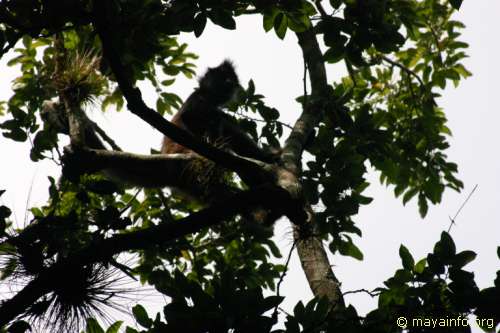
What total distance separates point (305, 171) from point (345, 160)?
10.9 inches

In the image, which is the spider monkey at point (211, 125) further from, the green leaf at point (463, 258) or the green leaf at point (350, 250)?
the green leaf at point (463, 258)

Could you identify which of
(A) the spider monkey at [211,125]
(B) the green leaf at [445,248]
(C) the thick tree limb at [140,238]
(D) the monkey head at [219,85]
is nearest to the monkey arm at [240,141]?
(A) the spider monkey at [211,125]

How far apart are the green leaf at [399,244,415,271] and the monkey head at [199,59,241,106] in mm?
3571

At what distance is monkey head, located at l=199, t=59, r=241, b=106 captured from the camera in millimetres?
5964

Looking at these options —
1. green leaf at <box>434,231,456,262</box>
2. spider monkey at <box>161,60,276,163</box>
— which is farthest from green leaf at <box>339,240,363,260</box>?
green leaf at <box>434,231,456,262</box>

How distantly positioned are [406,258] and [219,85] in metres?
3.96

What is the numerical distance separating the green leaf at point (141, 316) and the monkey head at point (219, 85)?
11.4ft

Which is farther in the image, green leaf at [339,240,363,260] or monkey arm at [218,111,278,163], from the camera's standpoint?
monkey arm at [218,111,278,163]

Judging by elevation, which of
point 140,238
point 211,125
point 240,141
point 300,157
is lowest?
point 140,238

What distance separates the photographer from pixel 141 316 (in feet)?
8.52

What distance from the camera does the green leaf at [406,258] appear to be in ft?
8.46

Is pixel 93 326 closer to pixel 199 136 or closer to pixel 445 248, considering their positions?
pixel 445 248

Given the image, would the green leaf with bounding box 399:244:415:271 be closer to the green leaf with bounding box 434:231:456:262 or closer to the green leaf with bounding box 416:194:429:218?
the green leaf with bounding box 434:231:456:262

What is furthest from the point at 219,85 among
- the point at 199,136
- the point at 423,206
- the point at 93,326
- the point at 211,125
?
the point at 93,326
